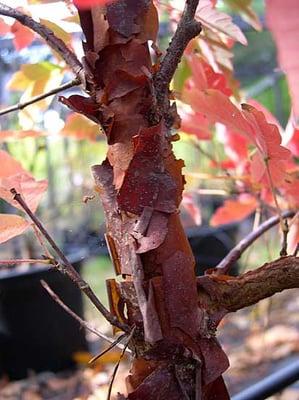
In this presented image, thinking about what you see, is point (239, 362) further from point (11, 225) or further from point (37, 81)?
point (11, 225)

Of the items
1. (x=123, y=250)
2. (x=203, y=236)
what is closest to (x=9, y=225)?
(x=123, y=250)

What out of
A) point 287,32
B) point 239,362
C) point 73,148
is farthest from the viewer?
point 73,148

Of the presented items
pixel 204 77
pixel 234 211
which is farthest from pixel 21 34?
pixel 234 211

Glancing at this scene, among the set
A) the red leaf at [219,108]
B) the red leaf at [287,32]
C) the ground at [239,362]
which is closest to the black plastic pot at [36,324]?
the ground at [239,362]

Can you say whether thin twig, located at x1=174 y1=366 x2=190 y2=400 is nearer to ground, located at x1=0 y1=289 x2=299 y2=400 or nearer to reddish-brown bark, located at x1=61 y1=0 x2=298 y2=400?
reddish-brown bark, located at x1=61 y1=0 x2=298 y2=400

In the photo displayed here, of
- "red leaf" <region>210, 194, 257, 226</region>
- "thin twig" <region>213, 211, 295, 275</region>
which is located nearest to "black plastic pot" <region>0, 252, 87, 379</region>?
"red leaf" <region>210, 194, 257, 226</region>

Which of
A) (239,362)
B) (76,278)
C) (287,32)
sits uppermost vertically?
(287,32)

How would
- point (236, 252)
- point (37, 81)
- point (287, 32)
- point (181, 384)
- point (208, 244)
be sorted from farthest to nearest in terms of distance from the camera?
1. point (208, 244)
2. point (37, 81)
3. point (236, 252)
4. point (181, 384)
5. point (287, 32)
